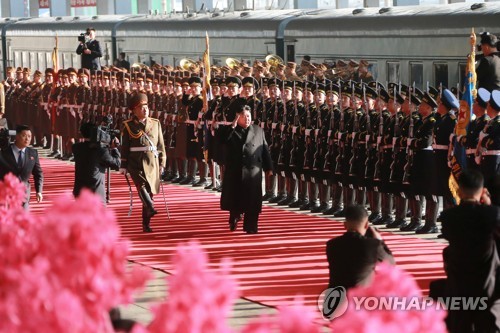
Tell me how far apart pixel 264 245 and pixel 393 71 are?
5.91 meters

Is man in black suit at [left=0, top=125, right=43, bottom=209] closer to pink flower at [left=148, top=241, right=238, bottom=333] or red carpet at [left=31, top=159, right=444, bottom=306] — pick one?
red carpet at [left=31, top=159, right=444, bottom=306]

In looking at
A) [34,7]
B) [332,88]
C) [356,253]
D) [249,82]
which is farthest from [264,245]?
[34,7]

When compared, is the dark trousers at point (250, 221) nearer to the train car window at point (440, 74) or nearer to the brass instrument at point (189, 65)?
the train car window at point (440, 74)

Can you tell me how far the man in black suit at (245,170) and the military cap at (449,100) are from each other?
2.12 metres

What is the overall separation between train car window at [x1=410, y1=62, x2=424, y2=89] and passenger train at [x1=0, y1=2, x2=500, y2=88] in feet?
0.05

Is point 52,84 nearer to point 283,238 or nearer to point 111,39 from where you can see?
point 111,39

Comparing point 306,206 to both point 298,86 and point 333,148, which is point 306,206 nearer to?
point 333,148

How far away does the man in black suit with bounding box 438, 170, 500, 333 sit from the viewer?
6637 mm

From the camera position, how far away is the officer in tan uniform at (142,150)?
13789 millimetres

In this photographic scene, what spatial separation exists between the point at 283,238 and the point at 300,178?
243cm

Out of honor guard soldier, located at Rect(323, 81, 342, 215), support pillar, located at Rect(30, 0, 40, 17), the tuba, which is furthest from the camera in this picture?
support pillar, located at Rect(30, 0, 40, 17)

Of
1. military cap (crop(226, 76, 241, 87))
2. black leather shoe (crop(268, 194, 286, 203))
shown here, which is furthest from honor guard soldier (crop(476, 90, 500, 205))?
military cap (crop(226, 76, 241, 87))

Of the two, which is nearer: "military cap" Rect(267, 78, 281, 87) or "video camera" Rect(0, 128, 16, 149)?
"video camera" Rect(0, 128, 16, 149)

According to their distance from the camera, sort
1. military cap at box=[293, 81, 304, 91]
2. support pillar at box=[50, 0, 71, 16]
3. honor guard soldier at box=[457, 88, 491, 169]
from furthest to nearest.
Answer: support pillar at box=[50, 0, 71, 16] < military cap at box=[293, 81, 304, 91] < honor guard soldier at box=[457, 88, 491, 169]
